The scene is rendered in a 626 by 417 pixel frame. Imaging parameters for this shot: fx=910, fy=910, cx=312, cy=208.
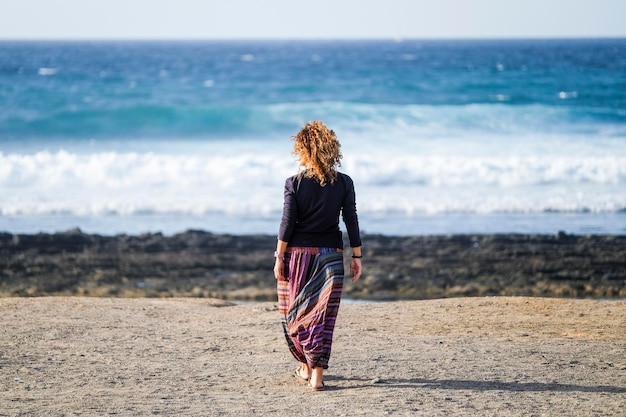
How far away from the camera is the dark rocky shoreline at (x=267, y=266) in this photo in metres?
11.0

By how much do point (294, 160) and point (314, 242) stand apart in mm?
2237

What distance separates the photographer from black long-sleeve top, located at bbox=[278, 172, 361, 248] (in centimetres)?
559

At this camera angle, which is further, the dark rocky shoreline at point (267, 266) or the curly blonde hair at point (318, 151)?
the dark rocky shoreline at point (267, 266)

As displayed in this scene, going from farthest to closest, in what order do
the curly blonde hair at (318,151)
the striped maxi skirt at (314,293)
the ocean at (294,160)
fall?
the ocean at (294,160) < the striped maxi skirt at (314,293) < the curly blonde hair at (318,151)

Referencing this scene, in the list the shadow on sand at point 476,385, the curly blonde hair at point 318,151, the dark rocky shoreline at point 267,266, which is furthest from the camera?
the dark rocky shoreline at point 267,266

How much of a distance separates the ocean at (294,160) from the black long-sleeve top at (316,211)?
846 centimetres

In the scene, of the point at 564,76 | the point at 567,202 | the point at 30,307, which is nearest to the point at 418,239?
the point at 567,202

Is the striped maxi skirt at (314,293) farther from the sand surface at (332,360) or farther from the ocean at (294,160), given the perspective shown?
the ocean at (294,160)

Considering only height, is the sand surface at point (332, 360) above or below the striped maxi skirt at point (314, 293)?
below

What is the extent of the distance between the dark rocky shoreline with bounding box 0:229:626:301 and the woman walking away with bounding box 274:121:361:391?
4.97m

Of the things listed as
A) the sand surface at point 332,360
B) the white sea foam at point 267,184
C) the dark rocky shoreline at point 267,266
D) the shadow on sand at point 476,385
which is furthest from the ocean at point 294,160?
the shadow on sand at point 476,385

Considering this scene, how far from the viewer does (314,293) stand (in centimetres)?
572

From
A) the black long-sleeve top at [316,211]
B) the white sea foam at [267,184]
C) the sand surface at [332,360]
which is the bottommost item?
the white sea foam at [267,184]

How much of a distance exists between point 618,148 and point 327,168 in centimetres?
2010
